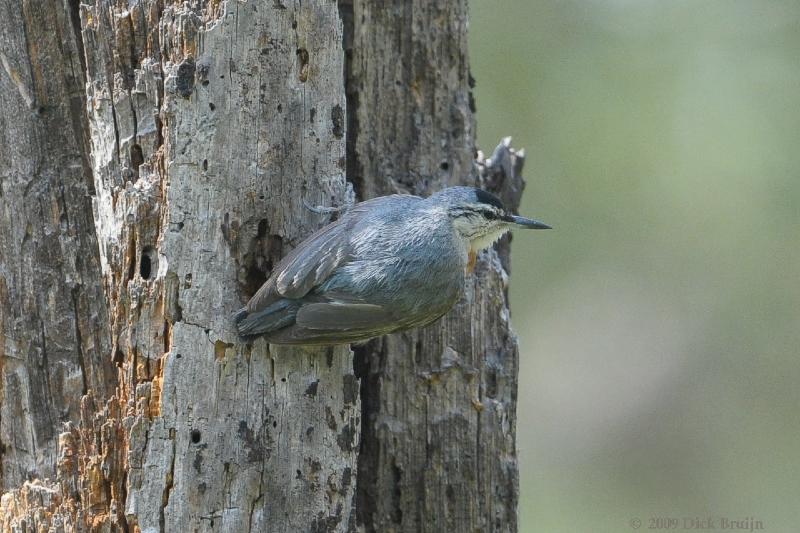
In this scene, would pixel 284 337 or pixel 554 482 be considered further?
pixel 554 482

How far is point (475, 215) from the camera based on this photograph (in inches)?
167

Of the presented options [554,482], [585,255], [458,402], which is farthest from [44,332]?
[585,255]

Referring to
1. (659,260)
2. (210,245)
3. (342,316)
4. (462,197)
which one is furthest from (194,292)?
(659,260)

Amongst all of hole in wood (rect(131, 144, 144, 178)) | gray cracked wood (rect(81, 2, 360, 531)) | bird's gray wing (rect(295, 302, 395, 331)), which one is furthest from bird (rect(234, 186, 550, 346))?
hole in wood (rect(131, 144, 144, 178))

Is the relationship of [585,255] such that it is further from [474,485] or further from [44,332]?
[44,332]

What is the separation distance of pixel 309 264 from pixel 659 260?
7307mm

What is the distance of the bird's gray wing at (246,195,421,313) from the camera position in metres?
3.85

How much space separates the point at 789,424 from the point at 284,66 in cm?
786

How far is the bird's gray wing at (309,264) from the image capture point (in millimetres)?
3848

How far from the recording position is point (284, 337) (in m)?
3.84

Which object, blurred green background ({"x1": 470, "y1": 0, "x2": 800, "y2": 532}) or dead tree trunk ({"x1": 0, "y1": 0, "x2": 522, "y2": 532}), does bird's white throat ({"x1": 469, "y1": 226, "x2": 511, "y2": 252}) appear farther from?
blurred green background ({"x1": 470, "y1": 0, "x2": 800, "y2": 532})

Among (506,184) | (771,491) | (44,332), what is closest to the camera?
(44,332)

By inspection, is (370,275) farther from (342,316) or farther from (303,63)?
(303,63)

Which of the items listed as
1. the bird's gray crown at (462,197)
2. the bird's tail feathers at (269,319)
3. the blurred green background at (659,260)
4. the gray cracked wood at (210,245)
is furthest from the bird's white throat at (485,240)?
the blurred green background at (659,260)
